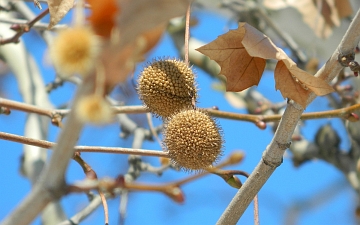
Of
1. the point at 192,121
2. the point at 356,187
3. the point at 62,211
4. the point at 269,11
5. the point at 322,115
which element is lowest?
the point at 356,187

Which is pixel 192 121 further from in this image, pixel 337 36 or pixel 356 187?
pixel 337 36

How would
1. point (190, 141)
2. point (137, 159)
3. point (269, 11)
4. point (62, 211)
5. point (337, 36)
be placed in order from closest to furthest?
point (190, 141) < point (137, 159) < point (62, 211) < point (337, 36) < point (269, 11)

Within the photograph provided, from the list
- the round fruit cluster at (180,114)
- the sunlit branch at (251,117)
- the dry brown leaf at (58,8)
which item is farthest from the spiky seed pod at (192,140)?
the dry brown leaf at (58,8)

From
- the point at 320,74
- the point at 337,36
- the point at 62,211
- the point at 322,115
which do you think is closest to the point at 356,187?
the point at 337,36

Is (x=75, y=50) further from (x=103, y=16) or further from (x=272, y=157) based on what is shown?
(x=272, y=157)

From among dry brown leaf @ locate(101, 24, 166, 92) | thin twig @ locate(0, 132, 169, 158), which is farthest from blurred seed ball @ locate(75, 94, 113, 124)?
thin twig @ locate(0, 132, 169, 158)

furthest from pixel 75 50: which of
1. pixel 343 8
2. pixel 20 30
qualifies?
pixel 343 8

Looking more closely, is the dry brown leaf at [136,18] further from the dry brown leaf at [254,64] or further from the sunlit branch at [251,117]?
the sunlit branch at [251,117]
